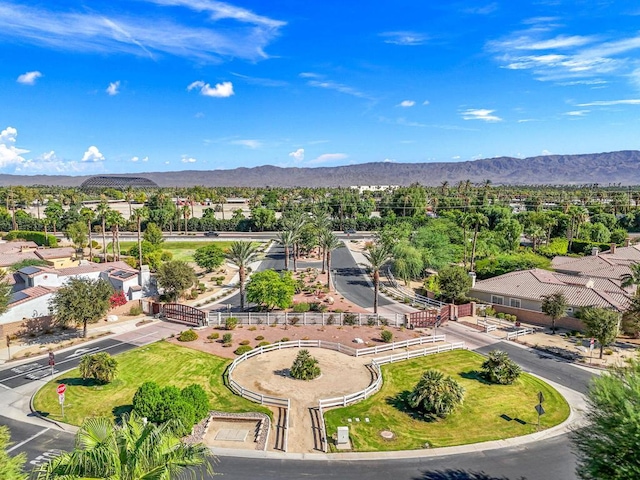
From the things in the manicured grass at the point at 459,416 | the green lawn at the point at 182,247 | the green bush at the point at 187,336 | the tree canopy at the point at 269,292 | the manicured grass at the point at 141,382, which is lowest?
the manicured grass at the point at 141,382

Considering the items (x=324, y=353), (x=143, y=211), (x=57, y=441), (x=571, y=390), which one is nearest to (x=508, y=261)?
(x=571, y=390)

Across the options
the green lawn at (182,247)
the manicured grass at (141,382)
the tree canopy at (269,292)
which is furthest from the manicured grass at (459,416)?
the green lawn at (182,247)

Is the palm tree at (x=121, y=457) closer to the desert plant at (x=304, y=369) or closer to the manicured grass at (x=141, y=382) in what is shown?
the manicured grass at (x=141, y=382)

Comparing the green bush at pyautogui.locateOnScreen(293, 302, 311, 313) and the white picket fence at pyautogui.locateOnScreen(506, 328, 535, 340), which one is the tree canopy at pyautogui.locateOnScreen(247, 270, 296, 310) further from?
the white picket fence at pyautogui.locateOnScreen(506, 328, 535, 340)

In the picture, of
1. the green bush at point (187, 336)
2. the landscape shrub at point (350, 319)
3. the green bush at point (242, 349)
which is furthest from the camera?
the landscape shrub at point (350, 319)

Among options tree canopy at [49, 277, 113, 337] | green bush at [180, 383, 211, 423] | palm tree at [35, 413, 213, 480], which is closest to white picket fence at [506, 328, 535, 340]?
green bush at [180, 383, 211, 423]

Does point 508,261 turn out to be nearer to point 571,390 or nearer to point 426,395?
point 571,390

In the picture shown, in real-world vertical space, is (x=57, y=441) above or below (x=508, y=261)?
below

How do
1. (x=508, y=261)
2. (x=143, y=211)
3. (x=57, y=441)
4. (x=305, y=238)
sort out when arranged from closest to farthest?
(x=57, y=441)
(x=508, y=261)
(x=305, y=238)
(x=143, y=211)
